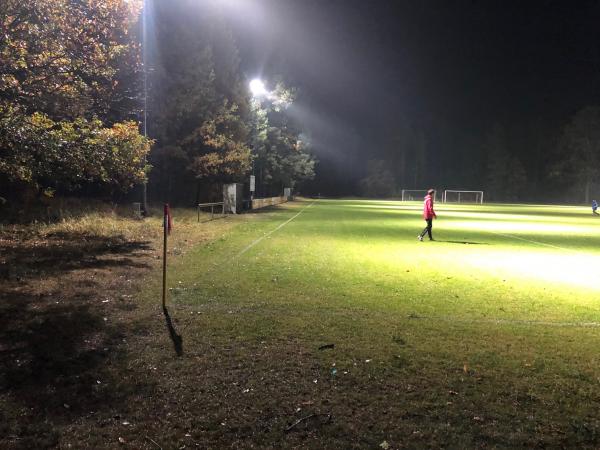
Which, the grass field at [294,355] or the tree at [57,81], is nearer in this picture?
the grass field at [294,355]

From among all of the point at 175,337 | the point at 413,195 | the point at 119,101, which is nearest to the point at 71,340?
the point at 175,337

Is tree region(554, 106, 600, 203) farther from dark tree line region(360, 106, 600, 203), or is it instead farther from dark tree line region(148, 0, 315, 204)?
dark tree line region(148, 0, 315, 204)

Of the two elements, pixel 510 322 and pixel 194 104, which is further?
pixel 194 104

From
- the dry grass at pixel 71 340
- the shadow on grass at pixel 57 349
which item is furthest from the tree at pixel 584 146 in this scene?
the shadow on grass at pixel 57 349

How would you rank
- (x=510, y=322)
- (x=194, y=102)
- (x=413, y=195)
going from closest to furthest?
(x=510, y=322)
(x=194, y=102)
(x=413, y=195)

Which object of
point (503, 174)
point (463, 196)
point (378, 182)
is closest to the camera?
point (463, 196)

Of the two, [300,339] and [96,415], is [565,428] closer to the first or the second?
[300,339]

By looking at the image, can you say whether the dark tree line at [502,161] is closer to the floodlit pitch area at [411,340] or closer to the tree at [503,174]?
the tree at [503,174]

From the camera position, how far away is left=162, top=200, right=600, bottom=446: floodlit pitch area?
4547 mm

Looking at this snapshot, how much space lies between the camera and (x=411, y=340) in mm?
6871

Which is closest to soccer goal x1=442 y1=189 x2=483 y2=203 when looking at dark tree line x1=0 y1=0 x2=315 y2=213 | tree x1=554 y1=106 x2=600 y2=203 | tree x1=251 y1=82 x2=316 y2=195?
tree x1=554 y1=106 x2=600 y2=203

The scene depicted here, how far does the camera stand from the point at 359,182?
392ft

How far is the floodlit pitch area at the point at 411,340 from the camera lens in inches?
179

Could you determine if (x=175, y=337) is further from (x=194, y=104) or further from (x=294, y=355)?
(x=194, y=104)
